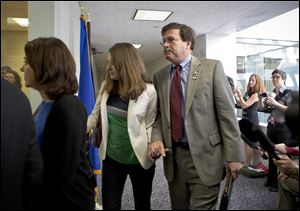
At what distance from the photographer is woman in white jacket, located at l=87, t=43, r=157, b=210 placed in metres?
1.13

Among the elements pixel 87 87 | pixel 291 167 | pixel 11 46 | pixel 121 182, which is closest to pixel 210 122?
pixel 291 167

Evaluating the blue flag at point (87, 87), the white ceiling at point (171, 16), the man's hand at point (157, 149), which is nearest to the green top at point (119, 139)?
the man's hand at point (157, 149)

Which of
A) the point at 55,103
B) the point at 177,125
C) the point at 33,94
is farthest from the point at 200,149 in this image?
the point at 33,94

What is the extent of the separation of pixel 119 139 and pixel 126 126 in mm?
67

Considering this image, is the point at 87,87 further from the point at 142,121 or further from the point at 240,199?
the point at 240,199

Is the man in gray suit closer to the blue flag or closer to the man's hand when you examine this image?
the man's hand

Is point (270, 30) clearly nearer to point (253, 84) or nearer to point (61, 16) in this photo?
point (253, 84)

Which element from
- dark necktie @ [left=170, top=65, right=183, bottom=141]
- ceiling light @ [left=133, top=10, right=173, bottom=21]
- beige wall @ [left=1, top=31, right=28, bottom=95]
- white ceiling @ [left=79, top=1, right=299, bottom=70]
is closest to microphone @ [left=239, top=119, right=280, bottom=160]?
dark necktie @ [left=170, top=65, right=183, bottom=141]

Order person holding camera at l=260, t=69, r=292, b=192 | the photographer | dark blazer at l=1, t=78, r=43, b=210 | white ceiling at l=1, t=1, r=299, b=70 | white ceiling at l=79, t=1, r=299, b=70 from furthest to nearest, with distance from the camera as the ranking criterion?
white ceiling at l=79, t=1, r=299, b=70 < white ceiling at l=1, t=1, r=299, b=70 < person holding camera at l=260, t=69, r=292, b=192 < dark blazer at l=1, t=78, r=43, b=210 < the photographer

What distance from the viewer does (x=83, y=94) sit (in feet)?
7.95

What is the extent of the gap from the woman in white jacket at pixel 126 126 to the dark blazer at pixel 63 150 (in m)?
0.31

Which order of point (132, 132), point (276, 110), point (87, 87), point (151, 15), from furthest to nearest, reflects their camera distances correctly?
point (151, 15) → point (87, 87) → point (276, 110) → point (132, 132)

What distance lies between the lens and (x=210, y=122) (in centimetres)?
101

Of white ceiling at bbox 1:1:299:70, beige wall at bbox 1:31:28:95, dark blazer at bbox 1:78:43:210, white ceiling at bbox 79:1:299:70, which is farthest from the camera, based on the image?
beige wall at bbox 1:31:28:95
